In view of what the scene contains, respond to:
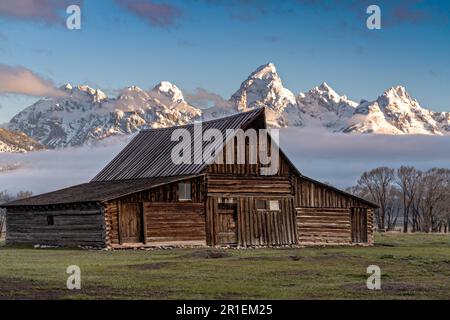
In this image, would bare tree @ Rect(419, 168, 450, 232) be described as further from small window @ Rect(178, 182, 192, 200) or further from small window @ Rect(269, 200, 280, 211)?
small window @ Rect(178, 182, 192, 200)

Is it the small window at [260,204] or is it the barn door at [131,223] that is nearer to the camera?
the barn door at [131,223]

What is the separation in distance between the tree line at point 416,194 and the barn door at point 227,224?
83303mm

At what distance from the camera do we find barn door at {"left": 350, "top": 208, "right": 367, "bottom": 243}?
209 ft

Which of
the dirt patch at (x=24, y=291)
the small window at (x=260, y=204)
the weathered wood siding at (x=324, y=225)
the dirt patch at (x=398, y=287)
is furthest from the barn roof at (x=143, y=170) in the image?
the dirt patch at (x=398, y=287)

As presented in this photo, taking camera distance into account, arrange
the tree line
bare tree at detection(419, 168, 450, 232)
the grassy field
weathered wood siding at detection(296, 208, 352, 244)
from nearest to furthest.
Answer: the grassy field, weathered wood siding at detection(296, 208, 352, 244), bare tree at detection(419, 168, 450, 232), the tree line

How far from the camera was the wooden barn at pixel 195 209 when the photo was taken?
53.9m

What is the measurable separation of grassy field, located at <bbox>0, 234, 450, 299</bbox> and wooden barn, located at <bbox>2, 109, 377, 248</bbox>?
10.1m

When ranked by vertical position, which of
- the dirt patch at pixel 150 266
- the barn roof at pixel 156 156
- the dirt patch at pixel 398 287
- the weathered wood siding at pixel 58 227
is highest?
the barn roof at pixel 156 156

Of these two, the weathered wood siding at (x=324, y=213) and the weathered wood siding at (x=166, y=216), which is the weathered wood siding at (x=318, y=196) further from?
the weathered wood siding at (x=166, y=216)

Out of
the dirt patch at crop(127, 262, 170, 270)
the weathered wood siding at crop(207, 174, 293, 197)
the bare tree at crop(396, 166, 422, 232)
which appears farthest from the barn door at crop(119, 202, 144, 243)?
the bare tree at crop(396, 166, 422, 232)

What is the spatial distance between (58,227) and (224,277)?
28.3 metres

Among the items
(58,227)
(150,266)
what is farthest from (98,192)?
(150,266)

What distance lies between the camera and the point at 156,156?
64125 mm
